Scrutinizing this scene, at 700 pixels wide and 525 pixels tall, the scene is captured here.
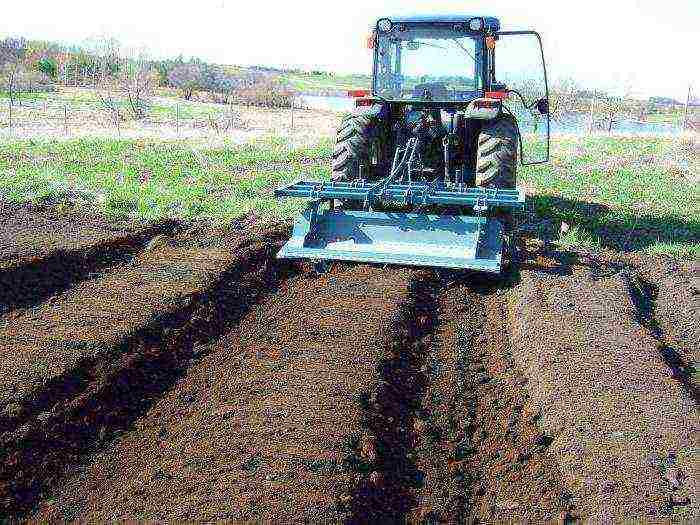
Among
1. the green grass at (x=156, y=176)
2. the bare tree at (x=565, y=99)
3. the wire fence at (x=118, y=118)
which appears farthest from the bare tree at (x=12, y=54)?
the bare tree at (x=565, y=99)

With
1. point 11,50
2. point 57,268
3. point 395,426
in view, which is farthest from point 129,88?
point 395,426

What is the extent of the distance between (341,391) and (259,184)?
6624mm

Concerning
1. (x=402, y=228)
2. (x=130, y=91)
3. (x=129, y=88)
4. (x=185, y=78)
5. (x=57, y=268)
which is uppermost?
(x=185, y=78)

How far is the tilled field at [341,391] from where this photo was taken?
3.22m

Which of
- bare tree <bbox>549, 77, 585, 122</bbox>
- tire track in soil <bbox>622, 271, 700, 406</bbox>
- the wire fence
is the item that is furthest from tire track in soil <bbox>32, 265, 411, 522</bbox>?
bare tree <bbox>549, 77, 585, 122</bbox>

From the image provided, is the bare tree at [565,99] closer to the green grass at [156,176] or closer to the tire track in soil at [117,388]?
the green grass at [156,176]

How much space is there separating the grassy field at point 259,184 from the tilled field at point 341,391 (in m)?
1.90

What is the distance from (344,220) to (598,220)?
3807mm

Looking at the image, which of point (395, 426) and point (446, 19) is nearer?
point (395, 426)

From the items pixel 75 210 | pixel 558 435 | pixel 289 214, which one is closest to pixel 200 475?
pixel 558 435

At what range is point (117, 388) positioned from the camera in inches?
165

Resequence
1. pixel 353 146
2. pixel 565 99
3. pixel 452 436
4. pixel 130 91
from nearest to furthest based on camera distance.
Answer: pixel 452 436 → pixel 353 146 → pixel 130 91 → pixel 565 99

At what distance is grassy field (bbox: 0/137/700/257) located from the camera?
27.7ft

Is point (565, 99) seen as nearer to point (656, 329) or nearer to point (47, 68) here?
point (47, 68)
